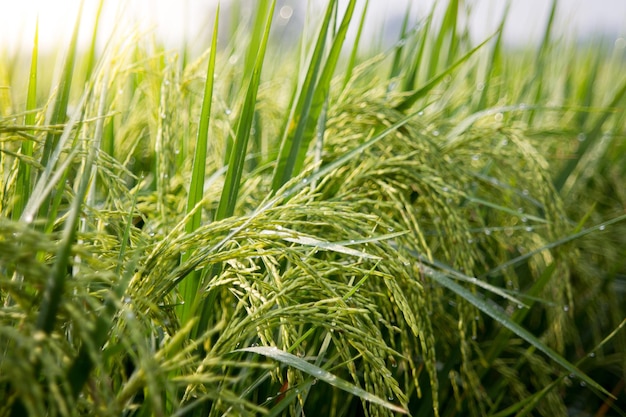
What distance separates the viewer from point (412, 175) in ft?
3.74

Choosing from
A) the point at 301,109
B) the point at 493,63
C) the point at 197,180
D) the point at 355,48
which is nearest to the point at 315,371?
the point at 197,180

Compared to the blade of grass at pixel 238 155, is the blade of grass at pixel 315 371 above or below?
below

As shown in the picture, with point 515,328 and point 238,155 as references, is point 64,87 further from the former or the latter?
point 515,328

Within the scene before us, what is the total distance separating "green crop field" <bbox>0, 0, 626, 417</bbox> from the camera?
682mm

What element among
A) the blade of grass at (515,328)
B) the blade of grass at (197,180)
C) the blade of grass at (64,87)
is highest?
the blade of grass at (64,87)

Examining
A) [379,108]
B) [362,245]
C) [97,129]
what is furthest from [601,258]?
[97,129]


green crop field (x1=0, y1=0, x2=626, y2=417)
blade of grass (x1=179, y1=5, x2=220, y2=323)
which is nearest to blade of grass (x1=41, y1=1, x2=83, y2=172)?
green crop field (x1=0, y1=0, x2=626, y2=417)

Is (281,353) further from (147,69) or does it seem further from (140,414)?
(147,69)

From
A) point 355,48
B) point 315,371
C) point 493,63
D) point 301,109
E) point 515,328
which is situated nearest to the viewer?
point 315,371

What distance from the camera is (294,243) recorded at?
3.49ft

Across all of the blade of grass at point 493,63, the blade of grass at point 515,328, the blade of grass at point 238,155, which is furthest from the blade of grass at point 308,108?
the blade of grass at point 493,63

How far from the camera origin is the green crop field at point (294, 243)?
2.24 ft

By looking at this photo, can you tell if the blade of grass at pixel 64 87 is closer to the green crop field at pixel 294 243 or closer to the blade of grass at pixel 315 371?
the green crop field at pixel 294 243

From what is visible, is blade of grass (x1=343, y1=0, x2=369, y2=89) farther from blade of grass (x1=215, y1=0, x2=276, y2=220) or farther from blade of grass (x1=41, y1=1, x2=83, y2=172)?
blade of grass (x1=41, y1=1, x2=83, y2=172)
